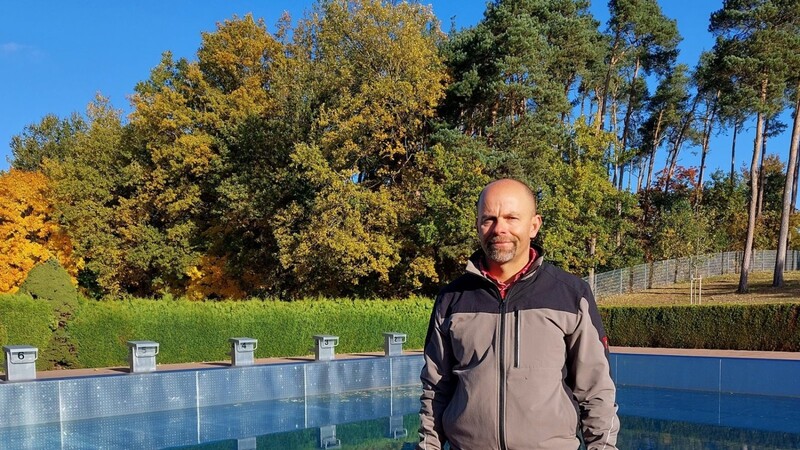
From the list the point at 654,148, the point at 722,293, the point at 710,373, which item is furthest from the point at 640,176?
the point at 710,373

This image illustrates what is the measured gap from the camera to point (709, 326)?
17547 mm

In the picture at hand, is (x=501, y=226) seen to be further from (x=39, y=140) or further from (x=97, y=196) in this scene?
(x=39, y=140)

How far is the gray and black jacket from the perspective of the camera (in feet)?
7.30

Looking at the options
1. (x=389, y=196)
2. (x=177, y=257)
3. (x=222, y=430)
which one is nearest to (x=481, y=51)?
(x=389, y=196)

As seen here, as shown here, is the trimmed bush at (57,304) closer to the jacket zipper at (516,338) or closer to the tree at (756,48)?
the jacket zipper at (516,338)

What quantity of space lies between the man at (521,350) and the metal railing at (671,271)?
26.1 m

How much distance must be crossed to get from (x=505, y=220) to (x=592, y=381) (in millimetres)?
616

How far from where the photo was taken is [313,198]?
2292 cm

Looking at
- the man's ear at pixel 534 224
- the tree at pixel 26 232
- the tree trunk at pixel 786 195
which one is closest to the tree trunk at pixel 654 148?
the tree trunk at pixel 786 195

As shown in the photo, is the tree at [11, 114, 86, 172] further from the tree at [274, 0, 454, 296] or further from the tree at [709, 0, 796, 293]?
the tree at [709, 0, 796, 293]

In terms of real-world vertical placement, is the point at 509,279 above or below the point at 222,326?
above

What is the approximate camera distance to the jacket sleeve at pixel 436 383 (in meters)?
2.44

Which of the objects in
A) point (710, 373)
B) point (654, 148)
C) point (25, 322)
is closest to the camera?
point (25, 322)

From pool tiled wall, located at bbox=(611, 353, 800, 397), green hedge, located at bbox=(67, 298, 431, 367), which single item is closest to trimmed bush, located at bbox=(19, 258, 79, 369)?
green hedge, located at bbox=(67, 298, 431, 367)
